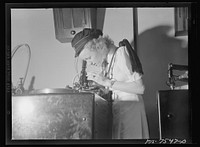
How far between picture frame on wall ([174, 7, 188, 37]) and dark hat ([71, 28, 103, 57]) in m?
0.31

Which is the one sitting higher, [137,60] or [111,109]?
[137,60]

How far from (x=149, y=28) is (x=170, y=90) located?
260 millimetres

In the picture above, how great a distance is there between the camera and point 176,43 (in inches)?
62.1

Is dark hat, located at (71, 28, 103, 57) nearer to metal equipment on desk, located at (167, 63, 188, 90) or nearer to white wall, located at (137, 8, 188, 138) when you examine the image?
white wall, located at (137, 8, 188, 138)

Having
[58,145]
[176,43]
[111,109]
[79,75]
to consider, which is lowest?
[58,145]

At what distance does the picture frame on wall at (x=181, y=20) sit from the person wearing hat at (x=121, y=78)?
0.21 m

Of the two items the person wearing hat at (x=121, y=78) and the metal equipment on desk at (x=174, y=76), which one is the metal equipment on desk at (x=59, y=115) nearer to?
the person wearing hat at (x=121, y=78)

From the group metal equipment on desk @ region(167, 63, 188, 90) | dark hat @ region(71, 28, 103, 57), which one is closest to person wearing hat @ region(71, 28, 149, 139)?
dark hat @ region(71, 28, 103, 57)

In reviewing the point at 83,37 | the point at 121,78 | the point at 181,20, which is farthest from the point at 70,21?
the point at 181,20

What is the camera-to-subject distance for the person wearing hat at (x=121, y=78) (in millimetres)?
1560

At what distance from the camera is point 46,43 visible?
158 centimetres

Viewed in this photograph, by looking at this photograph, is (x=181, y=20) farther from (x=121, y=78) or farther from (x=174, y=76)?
(x=121, y=78)
